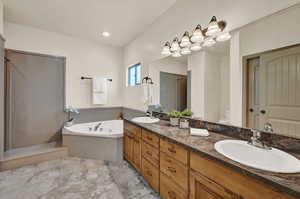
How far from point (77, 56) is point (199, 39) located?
2818mm

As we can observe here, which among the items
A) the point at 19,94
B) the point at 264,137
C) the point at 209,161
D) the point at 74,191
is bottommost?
the point at 74,191

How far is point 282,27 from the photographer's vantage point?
1067 mm

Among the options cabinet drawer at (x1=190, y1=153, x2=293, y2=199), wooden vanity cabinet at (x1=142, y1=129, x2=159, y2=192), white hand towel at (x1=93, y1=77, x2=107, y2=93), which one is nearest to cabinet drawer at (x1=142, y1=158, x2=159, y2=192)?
wooden vanity cabinet at (x1=142, y1=129, x2=159, y2=192)

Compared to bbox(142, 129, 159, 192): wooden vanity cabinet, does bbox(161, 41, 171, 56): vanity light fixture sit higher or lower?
higher

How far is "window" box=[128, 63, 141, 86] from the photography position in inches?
125

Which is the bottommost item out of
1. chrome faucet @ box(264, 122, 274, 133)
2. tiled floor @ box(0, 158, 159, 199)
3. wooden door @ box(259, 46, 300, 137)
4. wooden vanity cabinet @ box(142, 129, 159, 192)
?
tiled floor @ box(0, 158, 159, 199)

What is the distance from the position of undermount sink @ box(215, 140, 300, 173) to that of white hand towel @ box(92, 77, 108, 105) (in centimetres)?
301

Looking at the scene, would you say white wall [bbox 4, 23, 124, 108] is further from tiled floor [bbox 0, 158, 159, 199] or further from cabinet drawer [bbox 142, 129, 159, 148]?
cabinet drawer [bbox 142, 129, 159, 148]

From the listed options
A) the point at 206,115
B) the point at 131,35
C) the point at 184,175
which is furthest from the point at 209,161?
the point at 131,35

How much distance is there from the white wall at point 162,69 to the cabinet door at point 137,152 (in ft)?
2.72

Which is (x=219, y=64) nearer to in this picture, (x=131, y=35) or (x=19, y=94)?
(x=131, y=35)

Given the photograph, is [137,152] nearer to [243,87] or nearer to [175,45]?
[243,87]

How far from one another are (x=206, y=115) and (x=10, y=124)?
347 centimetres

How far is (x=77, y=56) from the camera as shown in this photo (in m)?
3.23
